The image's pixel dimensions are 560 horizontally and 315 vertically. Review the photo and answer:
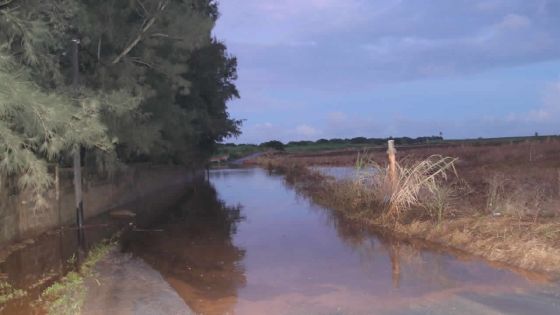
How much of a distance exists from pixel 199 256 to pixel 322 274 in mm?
3379

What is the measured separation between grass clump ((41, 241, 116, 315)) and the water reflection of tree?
1475 millimetres

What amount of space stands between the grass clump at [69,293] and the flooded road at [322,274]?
4.81ft

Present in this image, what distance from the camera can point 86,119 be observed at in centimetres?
1019

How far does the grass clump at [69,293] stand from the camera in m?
8.22

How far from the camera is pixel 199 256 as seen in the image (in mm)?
13609

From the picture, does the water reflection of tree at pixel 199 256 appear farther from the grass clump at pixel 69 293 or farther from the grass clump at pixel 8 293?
the grass clump at pixel 8 293

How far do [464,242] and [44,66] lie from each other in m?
9.52

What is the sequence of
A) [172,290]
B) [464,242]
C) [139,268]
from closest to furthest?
1. [172,290]
2. [139,268]
3. [464,242]

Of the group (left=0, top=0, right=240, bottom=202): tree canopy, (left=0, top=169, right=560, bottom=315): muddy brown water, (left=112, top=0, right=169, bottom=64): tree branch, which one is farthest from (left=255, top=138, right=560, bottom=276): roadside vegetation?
(left=112, top=0, right=169, bottom=64): tree branch

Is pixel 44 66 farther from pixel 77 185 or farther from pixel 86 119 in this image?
pixel 77 185

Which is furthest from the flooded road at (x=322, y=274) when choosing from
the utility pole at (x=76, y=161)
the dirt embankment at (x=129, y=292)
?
the utility pole at (x=76, y=161)

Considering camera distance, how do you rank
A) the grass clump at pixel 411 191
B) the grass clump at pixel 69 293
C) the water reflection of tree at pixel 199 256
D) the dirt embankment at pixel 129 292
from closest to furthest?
the grass clump at pixel 69 293 → the dirt embankment at pixel 129 292 → the water reflection of tree at pixel 199 256 → the grass clump at pixel 411 191

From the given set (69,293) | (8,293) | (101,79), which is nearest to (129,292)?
(69,293)

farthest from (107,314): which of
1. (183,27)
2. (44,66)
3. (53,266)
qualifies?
(183,27)
